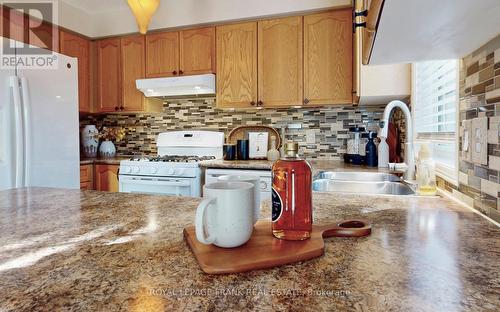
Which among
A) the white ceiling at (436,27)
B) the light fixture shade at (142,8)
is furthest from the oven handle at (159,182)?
the white ceiling at (436,27)

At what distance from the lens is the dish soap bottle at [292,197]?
2.09 feet

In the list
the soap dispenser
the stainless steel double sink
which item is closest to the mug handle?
the stainless steel double sink

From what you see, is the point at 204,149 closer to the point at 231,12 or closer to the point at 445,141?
the point at 231,12

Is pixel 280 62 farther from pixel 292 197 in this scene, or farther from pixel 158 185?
pixel 292 197


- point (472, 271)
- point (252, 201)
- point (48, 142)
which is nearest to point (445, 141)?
point (472, 271)

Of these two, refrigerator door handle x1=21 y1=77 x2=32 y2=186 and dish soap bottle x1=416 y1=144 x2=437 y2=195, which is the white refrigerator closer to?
refrigerator door handle x1=21 y1=77 x2=32 y2=186

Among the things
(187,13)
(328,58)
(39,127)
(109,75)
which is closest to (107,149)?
(109,75)

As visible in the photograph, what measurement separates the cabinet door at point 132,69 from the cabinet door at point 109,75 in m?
0.08

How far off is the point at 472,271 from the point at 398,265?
11 centimetres

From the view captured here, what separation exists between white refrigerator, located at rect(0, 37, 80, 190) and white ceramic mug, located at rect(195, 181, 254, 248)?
2171mm

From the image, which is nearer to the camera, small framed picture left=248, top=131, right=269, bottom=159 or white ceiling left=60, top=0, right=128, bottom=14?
small framed picture left=248, top=131, right=269, bottom=159

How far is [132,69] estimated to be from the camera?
3307mm

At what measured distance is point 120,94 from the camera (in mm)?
3373

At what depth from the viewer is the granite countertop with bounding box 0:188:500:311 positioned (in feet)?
1.40
